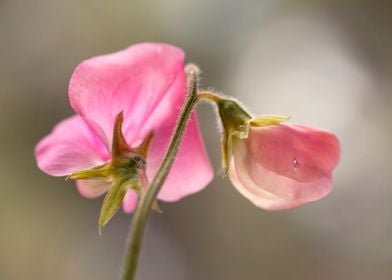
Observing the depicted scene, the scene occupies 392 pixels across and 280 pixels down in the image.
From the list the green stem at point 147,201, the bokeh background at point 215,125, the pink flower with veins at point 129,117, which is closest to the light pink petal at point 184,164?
the pink flower with veins at point 129,117

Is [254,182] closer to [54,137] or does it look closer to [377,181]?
[54,137]

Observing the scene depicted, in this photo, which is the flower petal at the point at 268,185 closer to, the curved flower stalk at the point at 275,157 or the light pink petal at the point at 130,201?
the curved flower stalk at the point at 275,157

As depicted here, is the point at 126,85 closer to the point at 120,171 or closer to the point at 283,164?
the point at 120,171

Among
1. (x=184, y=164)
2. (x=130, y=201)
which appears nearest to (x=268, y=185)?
(x=184, y=164)

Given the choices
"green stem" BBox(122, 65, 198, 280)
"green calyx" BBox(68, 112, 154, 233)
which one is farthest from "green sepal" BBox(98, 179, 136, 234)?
"green stem" BBox(122, 65, 198, 280)

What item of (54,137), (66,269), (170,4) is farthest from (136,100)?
(170,4)
